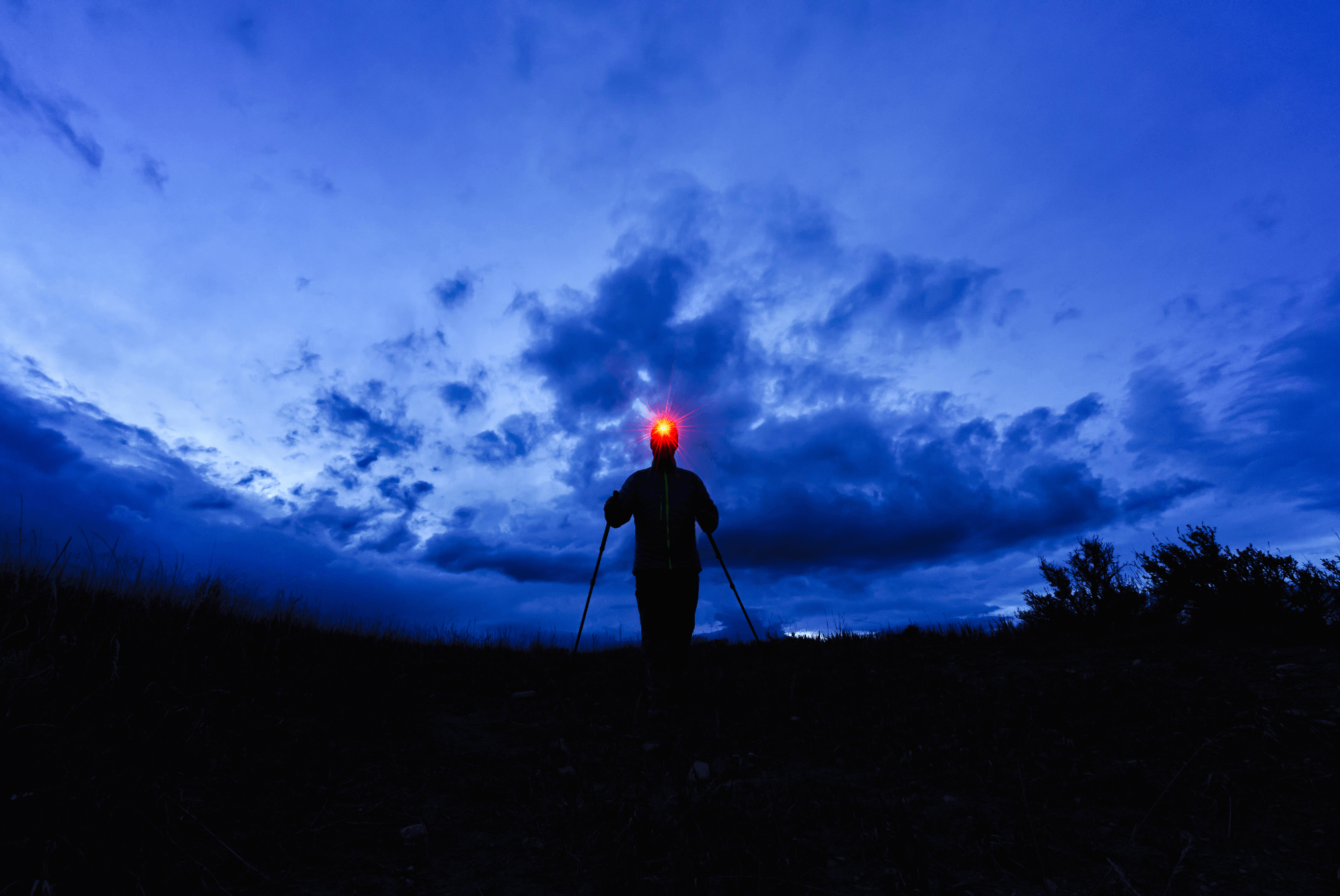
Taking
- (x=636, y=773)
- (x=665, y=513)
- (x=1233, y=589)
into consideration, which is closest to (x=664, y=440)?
(x=665, y=513)

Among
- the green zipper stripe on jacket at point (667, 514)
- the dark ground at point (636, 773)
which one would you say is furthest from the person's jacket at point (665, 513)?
the dark ground at point (636, 773)

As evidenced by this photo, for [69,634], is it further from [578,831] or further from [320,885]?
[578,831]

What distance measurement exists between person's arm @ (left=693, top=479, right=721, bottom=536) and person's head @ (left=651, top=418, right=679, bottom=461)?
0.58 metres

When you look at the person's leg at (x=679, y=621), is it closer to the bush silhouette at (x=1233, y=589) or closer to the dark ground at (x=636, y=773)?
the dark ground at (x=636, y=773)

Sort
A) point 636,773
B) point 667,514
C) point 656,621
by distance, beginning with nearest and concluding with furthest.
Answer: point 636,773 < point 656,621 < point 667,514

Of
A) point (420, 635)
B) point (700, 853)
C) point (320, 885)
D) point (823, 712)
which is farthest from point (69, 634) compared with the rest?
point (823, 712)

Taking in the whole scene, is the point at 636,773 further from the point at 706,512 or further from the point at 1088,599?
the point at 1088,599

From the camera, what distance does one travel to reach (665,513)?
25.1 feet

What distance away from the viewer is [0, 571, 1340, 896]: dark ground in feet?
11.4

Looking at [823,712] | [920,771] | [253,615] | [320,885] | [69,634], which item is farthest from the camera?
[253,615]

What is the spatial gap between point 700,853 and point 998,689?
529cm

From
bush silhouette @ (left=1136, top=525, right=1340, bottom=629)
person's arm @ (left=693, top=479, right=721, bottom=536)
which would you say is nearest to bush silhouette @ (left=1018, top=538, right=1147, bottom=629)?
bush silhouette @ (left=1136, top=525, right=1340, bottom=629)

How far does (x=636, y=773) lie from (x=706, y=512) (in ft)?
11.8

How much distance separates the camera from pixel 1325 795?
4.38 metres
